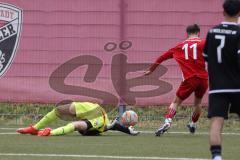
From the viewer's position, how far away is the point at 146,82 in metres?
15.1

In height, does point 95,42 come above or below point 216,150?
above

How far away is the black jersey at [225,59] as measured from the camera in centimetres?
806

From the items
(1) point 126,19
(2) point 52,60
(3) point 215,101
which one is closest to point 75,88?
(2) point 52,60

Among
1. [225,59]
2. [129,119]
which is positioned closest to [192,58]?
[129,119]

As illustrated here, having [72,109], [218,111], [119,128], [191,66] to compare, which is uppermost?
[191,66]

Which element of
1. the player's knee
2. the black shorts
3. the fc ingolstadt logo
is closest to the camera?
the black shorts

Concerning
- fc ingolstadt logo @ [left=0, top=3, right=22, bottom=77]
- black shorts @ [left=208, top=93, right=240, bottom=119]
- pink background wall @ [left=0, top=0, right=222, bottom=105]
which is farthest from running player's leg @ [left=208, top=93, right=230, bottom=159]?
fc ingolstadt logo @ [left=0, top=3, right=22, bottom=77]

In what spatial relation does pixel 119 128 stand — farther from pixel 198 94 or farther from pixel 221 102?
pixel 221 102

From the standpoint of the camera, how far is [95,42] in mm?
15188

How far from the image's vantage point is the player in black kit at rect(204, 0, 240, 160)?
805 centimetres

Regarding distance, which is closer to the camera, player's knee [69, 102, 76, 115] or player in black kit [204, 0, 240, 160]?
player in black kit [204, 0, 240, 160]

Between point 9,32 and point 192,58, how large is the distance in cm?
410

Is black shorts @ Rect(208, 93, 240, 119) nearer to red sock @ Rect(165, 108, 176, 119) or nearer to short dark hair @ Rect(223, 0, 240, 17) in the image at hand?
short dark hair @ Rect(223, 0, 240, 17)

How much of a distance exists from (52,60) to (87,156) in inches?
238
